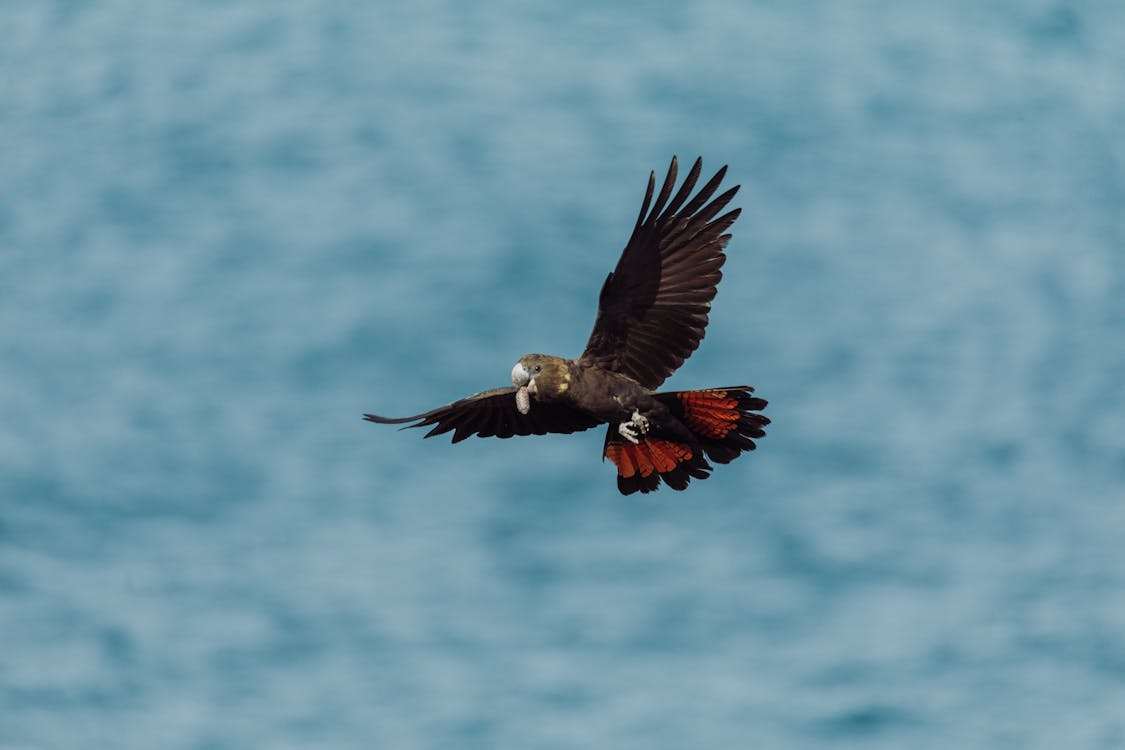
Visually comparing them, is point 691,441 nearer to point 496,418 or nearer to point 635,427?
point 635,427

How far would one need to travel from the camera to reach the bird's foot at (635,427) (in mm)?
15273

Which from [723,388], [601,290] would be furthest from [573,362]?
[723,388]

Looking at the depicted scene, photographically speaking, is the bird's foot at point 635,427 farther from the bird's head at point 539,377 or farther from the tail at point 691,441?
the bird's head at point 539,377

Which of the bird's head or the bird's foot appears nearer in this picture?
the bird's head

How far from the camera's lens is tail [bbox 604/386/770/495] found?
48.3 ft

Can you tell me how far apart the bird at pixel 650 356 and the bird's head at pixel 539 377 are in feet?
0.03

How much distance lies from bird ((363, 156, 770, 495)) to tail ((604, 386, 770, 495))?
0.04 feet

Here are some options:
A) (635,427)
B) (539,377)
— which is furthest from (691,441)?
(539,377)

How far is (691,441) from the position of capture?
1516 cm

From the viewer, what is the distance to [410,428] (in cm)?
1631

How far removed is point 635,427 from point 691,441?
2.11ft

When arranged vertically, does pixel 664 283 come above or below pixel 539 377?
above

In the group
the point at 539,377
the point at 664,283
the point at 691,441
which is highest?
the point at 664,283

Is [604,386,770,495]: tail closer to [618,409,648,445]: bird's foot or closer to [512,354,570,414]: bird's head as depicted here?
[618,409,648,445]: bird's foot
